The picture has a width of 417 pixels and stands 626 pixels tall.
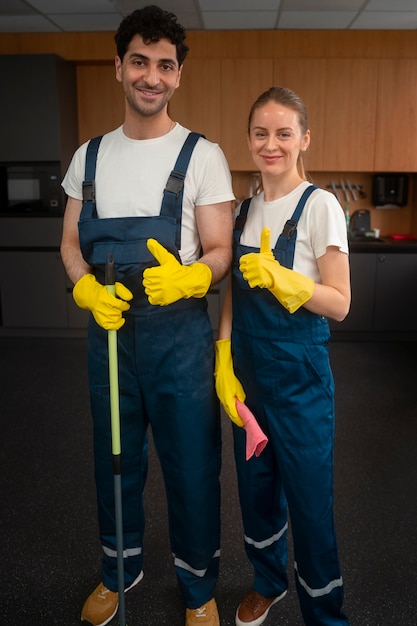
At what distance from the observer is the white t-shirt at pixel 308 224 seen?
4.41 ft

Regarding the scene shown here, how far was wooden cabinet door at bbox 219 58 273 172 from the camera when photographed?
4.52 meters

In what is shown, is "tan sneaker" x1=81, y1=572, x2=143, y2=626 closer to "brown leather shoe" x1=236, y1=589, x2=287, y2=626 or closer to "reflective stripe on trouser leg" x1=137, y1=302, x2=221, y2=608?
"reflective stripe on trouser leg" x1=137, y1=302, x2=221, y2=608

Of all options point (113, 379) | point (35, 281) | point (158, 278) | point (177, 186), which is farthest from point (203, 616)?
point (35, 281)

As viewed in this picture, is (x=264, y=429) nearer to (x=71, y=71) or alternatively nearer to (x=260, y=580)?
(x=260, y=580)

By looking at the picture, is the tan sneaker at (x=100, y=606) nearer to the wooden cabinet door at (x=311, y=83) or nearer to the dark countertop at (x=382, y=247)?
the dark countertop at (x=382, y=247)

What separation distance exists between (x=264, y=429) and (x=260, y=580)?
501 millimetres

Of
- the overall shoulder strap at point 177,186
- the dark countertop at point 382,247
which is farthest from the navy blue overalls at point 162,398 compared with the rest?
the dark countertop at point 382,247

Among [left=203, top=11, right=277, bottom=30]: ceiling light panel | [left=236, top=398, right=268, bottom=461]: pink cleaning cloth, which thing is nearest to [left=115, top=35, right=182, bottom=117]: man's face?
[left=236, top=398, right=268, bottom=461]: pink cleaning cloth

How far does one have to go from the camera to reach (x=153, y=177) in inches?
59.4

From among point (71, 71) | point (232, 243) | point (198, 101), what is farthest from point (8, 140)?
point (232, 243)

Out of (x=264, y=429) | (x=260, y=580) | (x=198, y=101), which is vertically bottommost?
(x=260, y=580)

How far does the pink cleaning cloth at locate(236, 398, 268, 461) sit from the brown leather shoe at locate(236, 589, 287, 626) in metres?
0.51

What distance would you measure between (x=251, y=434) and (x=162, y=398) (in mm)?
264

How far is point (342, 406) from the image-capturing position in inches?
128
